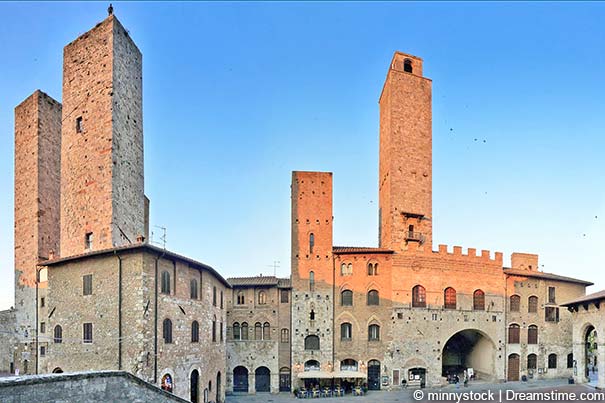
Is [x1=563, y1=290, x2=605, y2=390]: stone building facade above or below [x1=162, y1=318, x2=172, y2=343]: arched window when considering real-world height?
below

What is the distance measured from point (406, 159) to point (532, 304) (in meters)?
15.4

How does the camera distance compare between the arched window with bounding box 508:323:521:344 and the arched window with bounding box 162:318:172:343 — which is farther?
the arched window with bounding box 508:323:521:344

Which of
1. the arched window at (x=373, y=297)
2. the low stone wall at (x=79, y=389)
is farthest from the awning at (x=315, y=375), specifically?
the low stone wall at (x=79, y=389)

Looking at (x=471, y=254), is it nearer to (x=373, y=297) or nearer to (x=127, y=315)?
(x=373, y=297)

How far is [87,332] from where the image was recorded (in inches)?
722

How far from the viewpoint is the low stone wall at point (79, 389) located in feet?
34.2

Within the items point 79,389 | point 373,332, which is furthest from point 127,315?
point 373,332

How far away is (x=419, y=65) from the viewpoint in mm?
36781

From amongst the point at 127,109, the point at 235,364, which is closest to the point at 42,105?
the point at 127,109

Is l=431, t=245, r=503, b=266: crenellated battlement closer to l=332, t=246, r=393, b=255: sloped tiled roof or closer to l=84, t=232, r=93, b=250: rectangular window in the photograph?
l=332, t=246, r=393, b=255: sloped tiled roof

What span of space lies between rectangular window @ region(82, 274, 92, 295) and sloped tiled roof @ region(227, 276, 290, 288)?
15.6 meters

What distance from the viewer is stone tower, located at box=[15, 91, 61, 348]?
28.4m

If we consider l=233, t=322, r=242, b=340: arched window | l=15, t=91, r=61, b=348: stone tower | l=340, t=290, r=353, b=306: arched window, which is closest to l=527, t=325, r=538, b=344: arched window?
l=340, t=290, r=353, b=306: arched window

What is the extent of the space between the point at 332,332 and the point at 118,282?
60.4 feet
